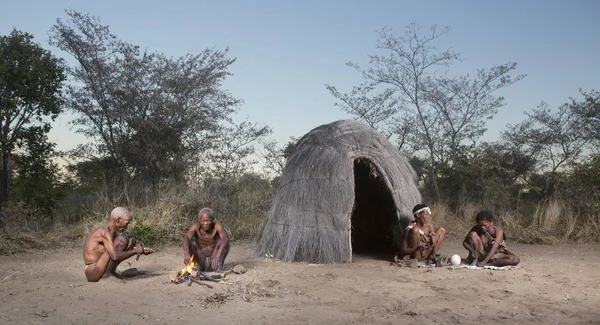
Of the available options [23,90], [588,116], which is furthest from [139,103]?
[588,116]

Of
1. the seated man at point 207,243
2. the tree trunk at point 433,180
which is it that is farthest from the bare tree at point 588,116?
the seated man at point 207,243

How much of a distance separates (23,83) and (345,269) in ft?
23.1

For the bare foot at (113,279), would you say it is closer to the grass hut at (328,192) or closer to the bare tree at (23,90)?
the grass hut at (328,192)

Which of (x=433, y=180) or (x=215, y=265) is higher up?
(x=433, y=180)

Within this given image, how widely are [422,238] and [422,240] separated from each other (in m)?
0.03

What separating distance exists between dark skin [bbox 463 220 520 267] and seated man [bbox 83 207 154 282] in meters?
3.93

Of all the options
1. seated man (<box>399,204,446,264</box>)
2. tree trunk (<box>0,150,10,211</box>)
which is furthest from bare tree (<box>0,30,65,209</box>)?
seated man (<box>399,204,446,264</box>)

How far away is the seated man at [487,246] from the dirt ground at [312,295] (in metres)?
0.21

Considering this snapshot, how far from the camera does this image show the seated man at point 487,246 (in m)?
7.28

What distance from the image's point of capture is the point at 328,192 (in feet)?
24.9

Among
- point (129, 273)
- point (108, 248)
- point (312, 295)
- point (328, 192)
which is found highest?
point (328, 192)

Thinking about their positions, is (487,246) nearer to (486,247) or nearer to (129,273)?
(486,247)

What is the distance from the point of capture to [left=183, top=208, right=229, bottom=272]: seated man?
21.9 ft

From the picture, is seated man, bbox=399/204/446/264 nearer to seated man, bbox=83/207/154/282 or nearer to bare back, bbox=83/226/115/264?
seated man, bbox=83/207/154/282
